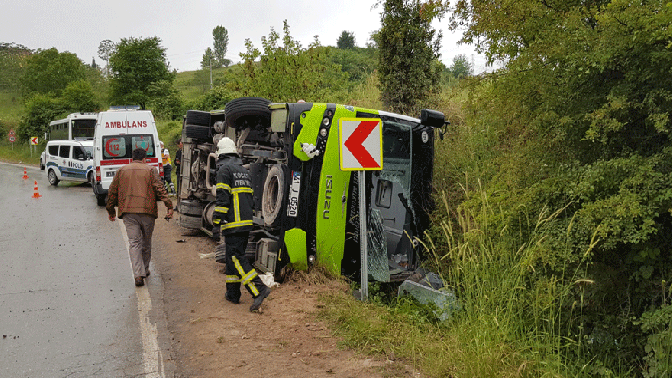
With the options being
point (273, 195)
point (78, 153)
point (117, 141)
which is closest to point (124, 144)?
point (117, 141)

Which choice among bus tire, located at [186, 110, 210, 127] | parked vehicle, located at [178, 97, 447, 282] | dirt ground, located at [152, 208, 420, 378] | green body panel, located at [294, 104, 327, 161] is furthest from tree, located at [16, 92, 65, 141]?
green body panel, located at [294, 104, 327, 161]

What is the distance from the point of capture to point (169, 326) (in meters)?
6.10

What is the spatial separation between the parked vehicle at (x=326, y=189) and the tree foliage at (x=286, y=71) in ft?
27.3

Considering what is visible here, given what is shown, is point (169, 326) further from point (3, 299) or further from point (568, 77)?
point (568, 77)

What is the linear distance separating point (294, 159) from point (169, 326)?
2.52 metres

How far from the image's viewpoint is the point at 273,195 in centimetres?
766

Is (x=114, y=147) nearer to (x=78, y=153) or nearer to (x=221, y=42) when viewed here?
(x=78, y=153)

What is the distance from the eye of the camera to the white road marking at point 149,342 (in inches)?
193

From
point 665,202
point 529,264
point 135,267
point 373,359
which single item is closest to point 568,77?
point 665,202

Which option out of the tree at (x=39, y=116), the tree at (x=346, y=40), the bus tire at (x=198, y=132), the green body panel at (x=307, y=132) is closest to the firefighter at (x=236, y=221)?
the green body panel at (x=307, y=132)

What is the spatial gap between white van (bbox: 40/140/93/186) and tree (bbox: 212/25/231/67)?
82.2m

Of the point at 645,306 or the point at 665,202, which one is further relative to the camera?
the point at 645,306

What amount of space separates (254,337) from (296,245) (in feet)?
5.77

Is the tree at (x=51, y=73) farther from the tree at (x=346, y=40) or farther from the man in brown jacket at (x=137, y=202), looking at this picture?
the man in brown jacket at (x=137, y=202)
